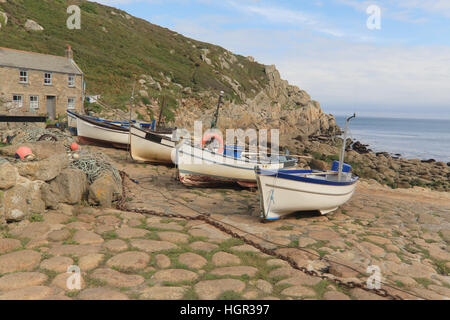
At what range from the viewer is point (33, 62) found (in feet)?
86.8

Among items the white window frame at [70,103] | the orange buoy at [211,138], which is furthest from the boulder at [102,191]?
the white window frame at [70,103]

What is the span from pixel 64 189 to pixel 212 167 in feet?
21.1

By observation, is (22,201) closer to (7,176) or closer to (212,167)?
(7,176)

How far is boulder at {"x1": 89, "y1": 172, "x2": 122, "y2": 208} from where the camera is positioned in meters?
7.93

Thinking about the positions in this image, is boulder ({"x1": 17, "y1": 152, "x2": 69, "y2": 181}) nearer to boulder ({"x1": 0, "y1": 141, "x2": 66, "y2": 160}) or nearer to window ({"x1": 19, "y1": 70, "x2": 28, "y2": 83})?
boulder ({"x1": 0, "y1": 141, "x2": 66, "y2": 160})

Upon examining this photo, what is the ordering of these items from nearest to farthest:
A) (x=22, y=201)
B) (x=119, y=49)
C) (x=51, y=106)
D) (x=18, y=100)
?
→ 1. (x=22, y=201)
2. (x=18, y=100)
3. (x=51, y=106)
4. (x=119, y=49)

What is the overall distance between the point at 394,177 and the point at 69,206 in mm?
23024

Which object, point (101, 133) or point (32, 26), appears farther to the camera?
point (32, 26)

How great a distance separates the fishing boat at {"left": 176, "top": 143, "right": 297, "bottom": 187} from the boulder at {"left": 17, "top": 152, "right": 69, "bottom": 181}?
18.1 ft

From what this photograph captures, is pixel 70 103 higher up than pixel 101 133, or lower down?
higher up

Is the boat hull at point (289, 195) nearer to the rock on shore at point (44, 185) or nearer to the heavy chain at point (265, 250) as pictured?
the heavy chain at point (265, 250)

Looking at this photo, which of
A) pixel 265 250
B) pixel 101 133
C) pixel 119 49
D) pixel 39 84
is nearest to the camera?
pixel 265 250

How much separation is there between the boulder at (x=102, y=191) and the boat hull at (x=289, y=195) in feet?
13.2

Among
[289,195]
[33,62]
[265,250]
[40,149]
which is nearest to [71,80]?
[33,62]
